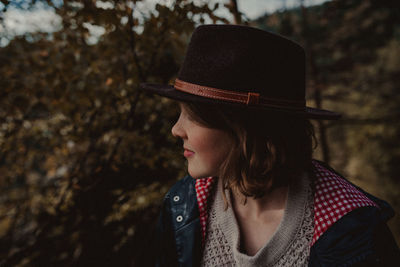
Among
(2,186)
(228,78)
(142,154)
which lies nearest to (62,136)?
(142,154)

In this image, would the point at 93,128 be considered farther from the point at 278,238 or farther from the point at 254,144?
the point at 278,238

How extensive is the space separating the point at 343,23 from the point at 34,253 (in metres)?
12.6

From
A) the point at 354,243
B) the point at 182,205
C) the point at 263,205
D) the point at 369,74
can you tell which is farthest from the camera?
the point at 369,74

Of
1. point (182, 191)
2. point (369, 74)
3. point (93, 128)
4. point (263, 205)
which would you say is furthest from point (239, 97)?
point (369, 74)

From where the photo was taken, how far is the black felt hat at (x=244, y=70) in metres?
1.06

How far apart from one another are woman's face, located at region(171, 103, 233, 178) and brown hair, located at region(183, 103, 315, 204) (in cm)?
3

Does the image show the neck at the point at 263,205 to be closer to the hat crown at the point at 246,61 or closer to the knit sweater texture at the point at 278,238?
the knit sweater texture at the point at 278,238

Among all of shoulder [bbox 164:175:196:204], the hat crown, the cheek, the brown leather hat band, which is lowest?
shoulder [bbox 164:175:196:204]

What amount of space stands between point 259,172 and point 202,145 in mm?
335

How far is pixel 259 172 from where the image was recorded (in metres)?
1.22

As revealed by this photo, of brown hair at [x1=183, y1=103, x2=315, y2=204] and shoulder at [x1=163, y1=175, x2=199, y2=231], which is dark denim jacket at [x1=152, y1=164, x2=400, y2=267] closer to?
shoulder at [x1=163, y1=175, x2=199, y2=231]

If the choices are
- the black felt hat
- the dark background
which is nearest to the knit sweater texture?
the black felt hat

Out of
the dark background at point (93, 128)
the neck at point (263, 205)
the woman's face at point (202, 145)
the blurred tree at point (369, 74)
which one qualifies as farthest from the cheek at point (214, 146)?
the blurred tree at point (369, 74)

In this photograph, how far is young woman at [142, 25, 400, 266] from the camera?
3.51 feet
